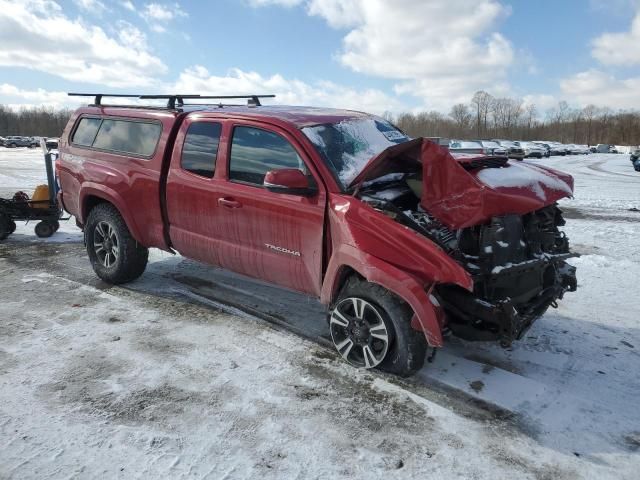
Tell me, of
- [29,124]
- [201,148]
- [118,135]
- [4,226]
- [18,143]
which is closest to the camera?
[201,148]

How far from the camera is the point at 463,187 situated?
346 centimetres

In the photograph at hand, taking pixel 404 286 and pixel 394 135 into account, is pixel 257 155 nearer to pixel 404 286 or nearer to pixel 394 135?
pixel 394 135

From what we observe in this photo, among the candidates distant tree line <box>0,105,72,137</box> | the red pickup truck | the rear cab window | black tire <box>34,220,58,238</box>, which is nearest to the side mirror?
the red pickup truck

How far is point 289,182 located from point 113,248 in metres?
2.82

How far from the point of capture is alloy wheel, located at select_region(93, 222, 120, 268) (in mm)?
5484

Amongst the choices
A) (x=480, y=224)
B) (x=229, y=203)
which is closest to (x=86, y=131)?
(x=229, y=203)

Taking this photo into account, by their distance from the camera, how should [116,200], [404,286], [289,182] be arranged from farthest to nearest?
[116,200] < [289,182] < [404,286]

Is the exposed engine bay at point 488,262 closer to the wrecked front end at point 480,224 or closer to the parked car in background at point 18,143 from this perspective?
the wrecked front end at point 480,224

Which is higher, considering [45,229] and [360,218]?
[360,218]

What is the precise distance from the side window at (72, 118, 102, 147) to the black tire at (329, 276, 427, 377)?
386 cm

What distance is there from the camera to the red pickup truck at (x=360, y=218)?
343 cm

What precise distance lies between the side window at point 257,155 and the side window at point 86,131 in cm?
231

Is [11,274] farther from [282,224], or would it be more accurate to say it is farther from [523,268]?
[523,268]

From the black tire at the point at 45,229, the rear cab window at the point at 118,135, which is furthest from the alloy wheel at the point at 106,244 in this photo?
the black tire at the point at 45,229
